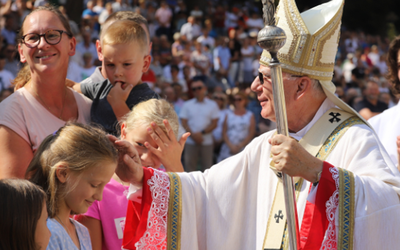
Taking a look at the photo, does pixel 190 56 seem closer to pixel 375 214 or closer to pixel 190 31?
pixel 190 31

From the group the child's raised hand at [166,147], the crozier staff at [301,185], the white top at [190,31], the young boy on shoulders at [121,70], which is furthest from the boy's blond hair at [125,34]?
the white top at [190,31]

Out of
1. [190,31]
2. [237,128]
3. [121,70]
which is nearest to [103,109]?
[121,70]

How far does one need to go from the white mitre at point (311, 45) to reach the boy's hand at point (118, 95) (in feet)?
3.48

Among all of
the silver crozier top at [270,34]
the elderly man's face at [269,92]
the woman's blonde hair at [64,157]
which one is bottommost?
the woman's blonde hair at [64,157]

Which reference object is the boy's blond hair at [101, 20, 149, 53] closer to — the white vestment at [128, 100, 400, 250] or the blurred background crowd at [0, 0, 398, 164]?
the white vestment at [128, 100, 400, 250]

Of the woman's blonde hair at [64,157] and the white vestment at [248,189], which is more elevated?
the woman's blonde hair at [64,157]

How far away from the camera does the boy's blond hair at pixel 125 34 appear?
3781mm

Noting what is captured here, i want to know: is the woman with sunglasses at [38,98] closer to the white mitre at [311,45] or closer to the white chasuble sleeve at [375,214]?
the white mitre at [311,45]

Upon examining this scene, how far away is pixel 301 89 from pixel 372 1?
32.2 m

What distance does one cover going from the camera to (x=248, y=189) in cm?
319

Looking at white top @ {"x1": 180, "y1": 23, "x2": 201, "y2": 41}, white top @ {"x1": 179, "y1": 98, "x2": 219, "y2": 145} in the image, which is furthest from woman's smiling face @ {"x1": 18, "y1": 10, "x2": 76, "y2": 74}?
white top @ {"x1": 180, "y1": 23, "x2": 201, "y2": 41}

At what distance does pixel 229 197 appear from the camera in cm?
313

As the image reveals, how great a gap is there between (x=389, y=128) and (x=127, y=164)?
3.06 metres

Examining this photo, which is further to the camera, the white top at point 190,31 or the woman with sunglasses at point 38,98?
the white top at point 190,31
